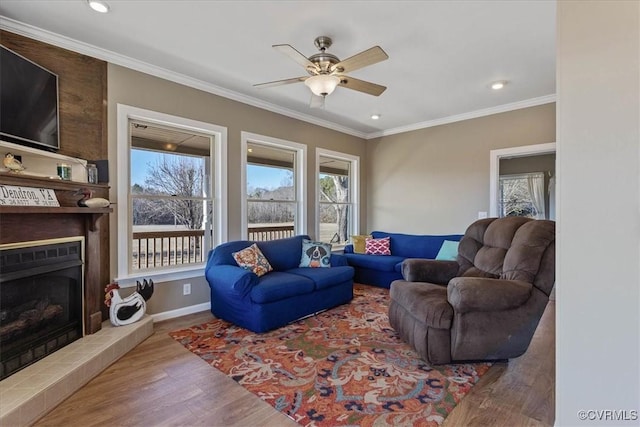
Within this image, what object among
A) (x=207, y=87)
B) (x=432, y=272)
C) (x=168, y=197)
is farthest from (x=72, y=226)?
(x=432, y=272)

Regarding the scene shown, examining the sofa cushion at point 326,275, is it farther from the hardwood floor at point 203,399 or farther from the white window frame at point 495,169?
the white window frame at point 495,169

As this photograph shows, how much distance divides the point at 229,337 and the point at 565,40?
3.18m

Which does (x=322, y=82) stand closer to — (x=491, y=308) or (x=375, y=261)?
(x=491, y=308)

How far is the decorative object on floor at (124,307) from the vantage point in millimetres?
2686

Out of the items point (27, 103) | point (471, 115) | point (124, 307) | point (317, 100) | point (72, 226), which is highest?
point (471, 115)

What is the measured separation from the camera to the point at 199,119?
3.58 m

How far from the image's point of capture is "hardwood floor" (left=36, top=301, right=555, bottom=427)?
1.73 m

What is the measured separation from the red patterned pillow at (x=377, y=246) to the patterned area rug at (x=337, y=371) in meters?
1.94

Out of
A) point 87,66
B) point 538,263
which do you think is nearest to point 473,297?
point 538,263

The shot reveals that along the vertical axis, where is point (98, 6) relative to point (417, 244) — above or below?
above

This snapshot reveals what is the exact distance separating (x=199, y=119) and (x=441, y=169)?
3.73 metres

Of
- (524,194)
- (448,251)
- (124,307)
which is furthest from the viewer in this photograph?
(524,194)

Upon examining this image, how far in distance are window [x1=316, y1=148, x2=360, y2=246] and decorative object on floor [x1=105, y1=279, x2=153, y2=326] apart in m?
2.79

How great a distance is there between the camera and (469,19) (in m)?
2.34
